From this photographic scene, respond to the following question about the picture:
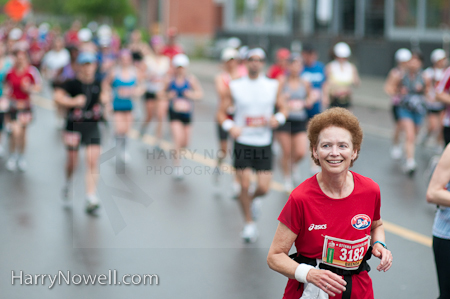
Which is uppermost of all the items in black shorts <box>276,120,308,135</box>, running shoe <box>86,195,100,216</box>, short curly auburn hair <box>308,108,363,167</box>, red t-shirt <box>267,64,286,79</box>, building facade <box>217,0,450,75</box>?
building facade <box>217,0,450,75</box>

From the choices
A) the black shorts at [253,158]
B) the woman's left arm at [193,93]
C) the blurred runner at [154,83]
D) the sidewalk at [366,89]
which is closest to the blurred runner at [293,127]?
the woman's left arm at [193,93]

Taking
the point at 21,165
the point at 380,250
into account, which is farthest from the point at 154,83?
the point at 380,250

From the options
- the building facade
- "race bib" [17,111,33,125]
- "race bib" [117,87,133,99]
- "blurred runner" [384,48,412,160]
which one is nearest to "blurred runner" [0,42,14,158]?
"race bib" [17,111,33,125]

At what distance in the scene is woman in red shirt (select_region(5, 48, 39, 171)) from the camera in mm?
10789

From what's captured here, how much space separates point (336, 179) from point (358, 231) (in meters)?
0.30

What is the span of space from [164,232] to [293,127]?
3.20m

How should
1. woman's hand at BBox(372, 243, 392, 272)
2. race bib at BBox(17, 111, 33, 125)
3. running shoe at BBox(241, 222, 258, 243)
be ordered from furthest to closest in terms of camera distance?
race bib at BBox(17, 111, 33, 125)
running shoe at BBox(241, 222, 258, 243)
woman's hand at BBox(372, 243, 392, 272)

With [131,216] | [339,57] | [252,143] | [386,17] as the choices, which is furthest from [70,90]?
[386,17]

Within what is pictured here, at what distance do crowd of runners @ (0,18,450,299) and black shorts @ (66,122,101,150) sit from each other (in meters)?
0.01

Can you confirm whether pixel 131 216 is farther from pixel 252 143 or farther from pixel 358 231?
pixel 358 231

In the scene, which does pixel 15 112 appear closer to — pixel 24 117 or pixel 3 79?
pixel 24 117

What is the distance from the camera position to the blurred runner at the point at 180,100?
1086cm

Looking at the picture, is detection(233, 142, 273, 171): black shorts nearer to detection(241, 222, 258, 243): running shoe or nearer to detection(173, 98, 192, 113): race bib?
detection(241, 222, 258, 243): running shoe

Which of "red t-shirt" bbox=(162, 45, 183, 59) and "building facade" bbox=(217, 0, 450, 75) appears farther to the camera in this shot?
"building facade" bbox=(217, 0, 450, 75)
